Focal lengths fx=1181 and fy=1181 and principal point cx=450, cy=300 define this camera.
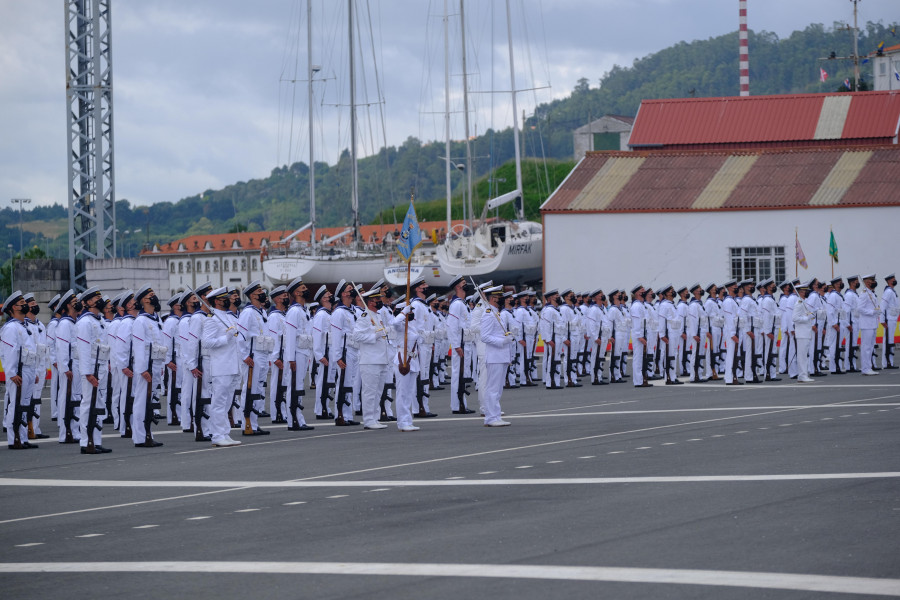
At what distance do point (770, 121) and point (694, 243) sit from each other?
33.8 ft

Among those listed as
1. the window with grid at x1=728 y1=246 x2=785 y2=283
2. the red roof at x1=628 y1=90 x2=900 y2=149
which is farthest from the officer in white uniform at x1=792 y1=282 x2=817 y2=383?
the red roof at x1=628 y1=90 x2=900 y2=149

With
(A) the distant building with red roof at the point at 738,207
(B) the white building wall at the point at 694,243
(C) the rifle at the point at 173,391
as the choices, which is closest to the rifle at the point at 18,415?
(C) the rifle at the point at 173,391

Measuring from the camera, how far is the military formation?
16531 mm

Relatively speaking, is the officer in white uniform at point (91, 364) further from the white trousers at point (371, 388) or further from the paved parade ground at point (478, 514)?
the white trousers at point (371, 388)

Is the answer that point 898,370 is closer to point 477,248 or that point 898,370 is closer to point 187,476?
point 187,476

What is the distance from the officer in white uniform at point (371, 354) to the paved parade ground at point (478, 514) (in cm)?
70

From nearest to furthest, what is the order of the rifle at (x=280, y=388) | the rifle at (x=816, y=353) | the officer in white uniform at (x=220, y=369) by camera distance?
the officer in white uniform at (x=220, y=369) → the rifle at (x=280, y=388) → the rifle at (x=816, y=353)

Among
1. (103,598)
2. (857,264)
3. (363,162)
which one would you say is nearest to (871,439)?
(103,598)

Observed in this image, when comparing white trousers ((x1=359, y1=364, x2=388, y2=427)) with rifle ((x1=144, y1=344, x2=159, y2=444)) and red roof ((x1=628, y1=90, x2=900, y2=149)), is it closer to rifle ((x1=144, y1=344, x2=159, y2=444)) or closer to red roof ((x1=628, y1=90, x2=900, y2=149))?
rifle ((x1=144, y1=344, x2=159, y2=444))

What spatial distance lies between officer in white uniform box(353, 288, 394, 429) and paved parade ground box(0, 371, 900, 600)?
2.30 ft

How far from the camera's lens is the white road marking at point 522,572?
22.6 ft

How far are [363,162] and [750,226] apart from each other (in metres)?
105

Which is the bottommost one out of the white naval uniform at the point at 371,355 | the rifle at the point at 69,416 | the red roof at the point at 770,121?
the rifle at the point at 69,416

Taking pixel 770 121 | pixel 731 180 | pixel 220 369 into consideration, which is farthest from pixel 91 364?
pixel 770 121
